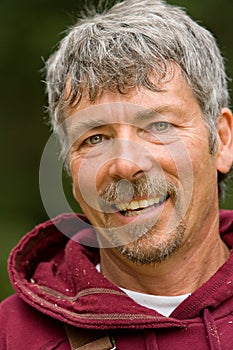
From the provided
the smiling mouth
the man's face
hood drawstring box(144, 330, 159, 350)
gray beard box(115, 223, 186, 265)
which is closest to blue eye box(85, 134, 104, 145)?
the man's face

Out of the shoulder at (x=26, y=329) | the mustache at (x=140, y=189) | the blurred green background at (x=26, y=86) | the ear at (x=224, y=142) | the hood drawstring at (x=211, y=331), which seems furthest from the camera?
the blurred green background at (x=26, y=86)

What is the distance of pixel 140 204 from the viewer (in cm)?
308

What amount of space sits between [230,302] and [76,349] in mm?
554

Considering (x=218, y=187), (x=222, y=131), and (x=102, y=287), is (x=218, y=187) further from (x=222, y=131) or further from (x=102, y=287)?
(x=102, y=287)

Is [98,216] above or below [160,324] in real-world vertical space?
above

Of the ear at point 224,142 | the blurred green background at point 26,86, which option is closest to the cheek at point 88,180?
the ear at point 224,142

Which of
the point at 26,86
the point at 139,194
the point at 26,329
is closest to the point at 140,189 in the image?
the point at 139,194

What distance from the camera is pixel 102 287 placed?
315 cm

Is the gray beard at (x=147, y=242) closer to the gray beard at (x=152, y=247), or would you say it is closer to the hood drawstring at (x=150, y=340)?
the gray beard at (x=152, y=247)

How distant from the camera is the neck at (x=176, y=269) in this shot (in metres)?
3.18

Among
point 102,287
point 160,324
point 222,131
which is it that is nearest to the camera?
point 160,324

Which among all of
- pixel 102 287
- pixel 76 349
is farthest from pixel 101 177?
pixel 76 349

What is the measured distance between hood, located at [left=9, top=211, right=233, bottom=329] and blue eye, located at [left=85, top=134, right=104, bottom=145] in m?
0.43

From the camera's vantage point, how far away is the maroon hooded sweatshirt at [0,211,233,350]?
2977 mm
